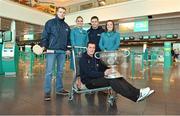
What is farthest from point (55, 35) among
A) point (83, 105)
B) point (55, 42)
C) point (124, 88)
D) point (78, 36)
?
point (124, 88)

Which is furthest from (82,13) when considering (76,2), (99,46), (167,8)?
(99,46)

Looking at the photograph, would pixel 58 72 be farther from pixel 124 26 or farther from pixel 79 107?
pixel 124 26

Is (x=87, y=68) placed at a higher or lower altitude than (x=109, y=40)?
lower

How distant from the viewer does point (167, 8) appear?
14297 millimetres

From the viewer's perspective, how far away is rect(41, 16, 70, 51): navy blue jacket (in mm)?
3773

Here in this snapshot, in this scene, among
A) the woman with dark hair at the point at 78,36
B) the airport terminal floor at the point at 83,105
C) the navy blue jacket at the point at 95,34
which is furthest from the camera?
the navy blue jacket at the point at 95,34

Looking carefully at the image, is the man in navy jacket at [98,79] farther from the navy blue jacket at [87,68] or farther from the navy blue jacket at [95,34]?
the navy blue jacket at [95,34]

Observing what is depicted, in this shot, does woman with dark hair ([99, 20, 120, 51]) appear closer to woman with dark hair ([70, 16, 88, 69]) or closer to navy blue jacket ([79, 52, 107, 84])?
woman with dark hair ([70, 16, 88, 69])

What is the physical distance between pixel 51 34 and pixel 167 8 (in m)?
12.2

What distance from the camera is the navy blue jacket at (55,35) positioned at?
3.77m

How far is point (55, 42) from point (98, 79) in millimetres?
1060

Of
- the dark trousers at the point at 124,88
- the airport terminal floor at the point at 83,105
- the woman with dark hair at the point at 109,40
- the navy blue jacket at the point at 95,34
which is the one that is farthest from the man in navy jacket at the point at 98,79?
the navy blue jacket at the point at 95,34

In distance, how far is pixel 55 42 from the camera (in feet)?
12.6

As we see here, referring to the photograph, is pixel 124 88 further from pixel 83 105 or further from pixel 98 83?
pixel 83 105
